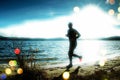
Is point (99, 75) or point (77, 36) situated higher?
point (77, 36)

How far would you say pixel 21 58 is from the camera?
10.5m

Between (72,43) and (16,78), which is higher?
(72,43)

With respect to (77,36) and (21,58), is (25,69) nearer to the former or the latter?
(21,58)

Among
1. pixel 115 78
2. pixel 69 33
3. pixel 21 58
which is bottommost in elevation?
pixel 115 78

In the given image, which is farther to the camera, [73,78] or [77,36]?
[77,36]

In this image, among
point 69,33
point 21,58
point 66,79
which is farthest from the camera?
point 69,33

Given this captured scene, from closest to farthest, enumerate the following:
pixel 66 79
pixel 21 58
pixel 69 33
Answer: pixel 66 79
pixel 21 58
pixel 69 33

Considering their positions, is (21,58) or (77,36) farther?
(77,36)

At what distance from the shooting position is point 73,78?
917 centimetres

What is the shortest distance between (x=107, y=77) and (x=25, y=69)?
310cm

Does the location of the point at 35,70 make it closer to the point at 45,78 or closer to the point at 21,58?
the point at 45,78

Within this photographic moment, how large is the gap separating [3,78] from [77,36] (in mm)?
4878

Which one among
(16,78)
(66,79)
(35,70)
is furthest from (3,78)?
(66,79)

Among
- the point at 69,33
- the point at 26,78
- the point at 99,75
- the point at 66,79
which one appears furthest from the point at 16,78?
the point at 69,33
